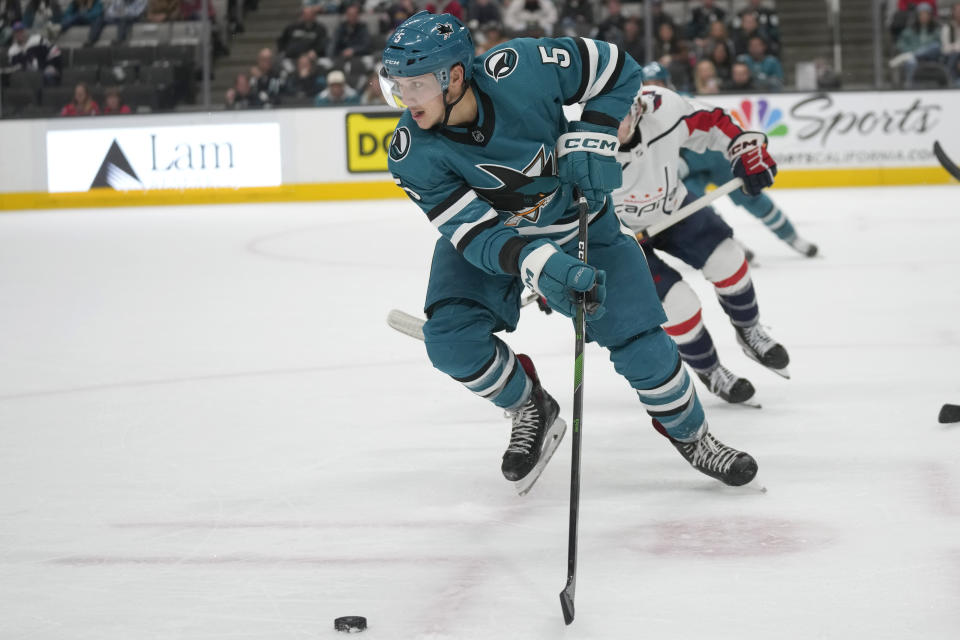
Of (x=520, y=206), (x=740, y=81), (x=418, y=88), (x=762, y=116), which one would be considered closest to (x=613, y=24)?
(x=740, y=81)

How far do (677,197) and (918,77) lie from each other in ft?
25.4

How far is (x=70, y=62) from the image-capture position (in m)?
12.3

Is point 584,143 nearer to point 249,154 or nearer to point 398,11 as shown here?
point 249,154

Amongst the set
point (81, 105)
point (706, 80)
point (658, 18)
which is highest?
point (658, 18)

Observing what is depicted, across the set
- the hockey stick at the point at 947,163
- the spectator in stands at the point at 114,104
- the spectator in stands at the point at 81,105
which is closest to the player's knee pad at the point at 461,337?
the hockey stick at the point at 947,163

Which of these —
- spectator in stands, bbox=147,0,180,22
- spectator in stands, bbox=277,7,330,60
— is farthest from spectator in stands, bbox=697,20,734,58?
spectator in stands, bbox=147,0,180,22

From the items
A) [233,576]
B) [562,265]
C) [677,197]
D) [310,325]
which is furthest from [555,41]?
[310,325]

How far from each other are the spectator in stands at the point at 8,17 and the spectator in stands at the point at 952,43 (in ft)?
28.7

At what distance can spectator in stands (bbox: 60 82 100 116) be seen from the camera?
11352 millimetres

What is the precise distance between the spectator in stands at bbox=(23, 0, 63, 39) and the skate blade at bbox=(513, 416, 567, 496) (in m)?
10.9

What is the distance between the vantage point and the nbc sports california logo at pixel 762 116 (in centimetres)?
1071

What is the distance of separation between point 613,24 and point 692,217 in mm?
8107

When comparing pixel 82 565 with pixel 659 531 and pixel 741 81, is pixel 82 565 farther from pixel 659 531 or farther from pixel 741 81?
pixel 741 81

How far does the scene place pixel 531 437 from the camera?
2.88 metres
